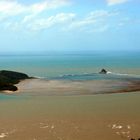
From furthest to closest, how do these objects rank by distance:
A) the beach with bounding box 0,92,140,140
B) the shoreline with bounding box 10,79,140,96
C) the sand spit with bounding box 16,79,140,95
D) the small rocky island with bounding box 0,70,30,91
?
the small rocky island with bounding box 0,70,30,91 < the sand spit with bounding box 16,79,140,95 < the shoreline with bounding box 10,79,140,96 < the beach with bounding box 0,92,140,140

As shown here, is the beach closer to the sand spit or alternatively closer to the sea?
the sea

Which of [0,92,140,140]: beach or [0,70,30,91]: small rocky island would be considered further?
[0,70,30,91]: small rocky island

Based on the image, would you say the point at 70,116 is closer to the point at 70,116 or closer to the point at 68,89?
the point at 70,116

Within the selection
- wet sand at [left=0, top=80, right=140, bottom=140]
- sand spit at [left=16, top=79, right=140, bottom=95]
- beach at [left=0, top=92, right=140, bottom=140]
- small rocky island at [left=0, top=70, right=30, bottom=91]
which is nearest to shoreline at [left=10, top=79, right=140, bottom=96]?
sand spit at [left=16, top=79, right=140, bottom=95]

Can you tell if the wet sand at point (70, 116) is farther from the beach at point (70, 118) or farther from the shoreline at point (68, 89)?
the shoreline at point (68, 89)

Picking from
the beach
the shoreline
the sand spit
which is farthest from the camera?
the sand spit

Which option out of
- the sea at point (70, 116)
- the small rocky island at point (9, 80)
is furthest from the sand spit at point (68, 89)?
the small rocky island at point (9, 80)
